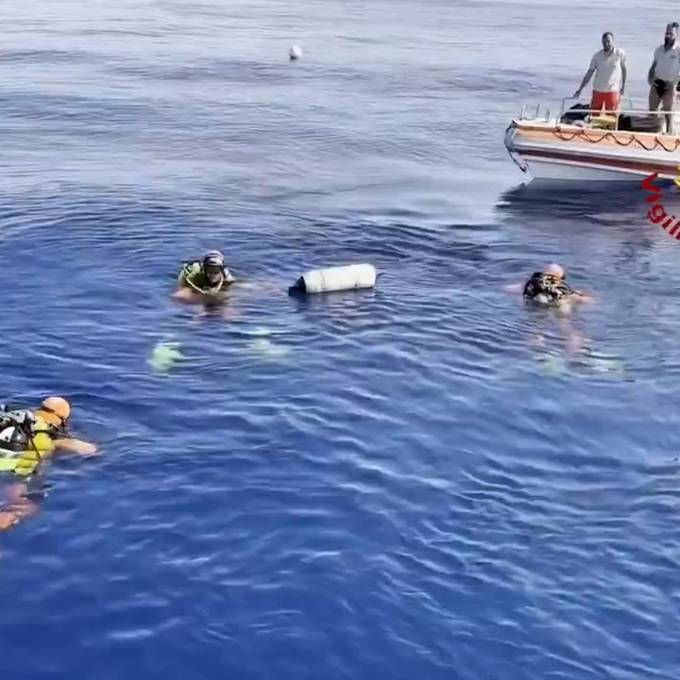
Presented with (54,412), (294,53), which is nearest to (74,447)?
(54,412)

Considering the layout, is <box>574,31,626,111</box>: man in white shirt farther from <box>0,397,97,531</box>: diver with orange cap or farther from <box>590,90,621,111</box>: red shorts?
<box>0,397,97,531</box>: diver with orange cap

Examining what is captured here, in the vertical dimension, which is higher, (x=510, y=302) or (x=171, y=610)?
(x=510, y=302)

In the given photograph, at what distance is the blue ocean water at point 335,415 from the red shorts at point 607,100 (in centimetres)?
252

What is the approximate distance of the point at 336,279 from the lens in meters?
25.0

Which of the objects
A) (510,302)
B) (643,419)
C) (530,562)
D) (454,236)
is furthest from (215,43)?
(530,562)

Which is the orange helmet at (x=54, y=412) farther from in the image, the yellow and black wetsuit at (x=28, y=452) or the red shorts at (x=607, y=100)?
the red shorts at (x=607, y=100)

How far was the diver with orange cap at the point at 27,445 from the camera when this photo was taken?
54.2 feet

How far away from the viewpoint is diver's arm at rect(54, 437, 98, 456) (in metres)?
18.0

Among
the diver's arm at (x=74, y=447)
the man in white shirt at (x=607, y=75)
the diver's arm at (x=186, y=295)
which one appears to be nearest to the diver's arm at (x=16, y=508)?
the diver's arm at (x=74, y=447)

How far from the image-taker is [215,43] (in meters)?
61.7

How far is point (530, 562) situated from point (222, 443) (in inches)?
217

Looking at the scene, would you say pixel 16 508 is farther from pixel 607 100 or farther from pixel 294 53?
pixel 294 53

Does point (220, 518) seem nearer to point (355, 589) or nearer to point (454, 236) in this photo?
point (355, 589)

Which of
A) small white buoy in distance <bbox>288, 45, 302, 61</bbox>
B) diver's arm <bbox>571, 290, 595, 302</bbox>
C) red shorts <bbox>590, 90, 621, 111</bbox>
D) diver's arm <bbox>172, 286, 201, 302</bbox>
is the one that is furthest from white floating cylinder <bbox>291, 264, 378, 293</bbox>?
small white buoy in distance <bbox>288, 45, 302, 61</bbox>
